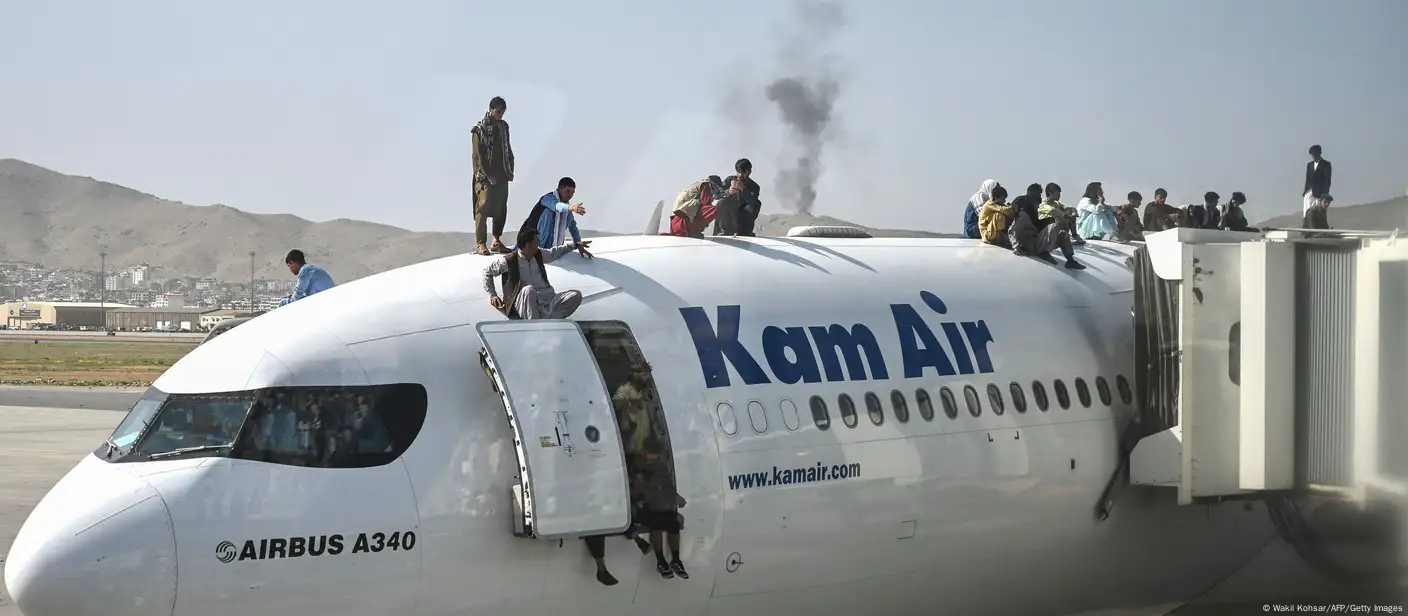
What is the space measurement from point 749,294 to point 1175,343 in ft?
15.5

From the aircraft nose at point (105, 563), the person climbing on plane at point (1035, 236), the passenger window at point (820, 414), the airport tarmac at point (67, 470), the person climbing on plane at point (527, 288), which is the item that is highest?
the person climbing on plane at point (1035, 236)

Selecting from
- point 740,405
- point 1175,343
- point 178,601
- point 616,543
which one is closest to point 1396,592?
point 1175,343

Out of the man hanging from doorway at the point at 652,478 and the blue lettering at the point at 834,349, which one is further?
the blue lettering at the point at 834,349

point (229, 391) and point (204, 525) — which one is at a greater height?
point (229, 391)

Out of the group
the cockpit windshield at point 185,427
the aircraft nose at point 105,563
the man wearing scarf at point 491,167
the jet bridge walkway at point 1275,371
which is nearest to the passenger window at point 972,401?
the jet bridge walkway at point 1275,371

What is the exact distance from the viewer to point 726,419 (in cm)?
1307

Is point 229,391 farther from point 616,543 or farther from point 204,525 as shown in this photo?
point 616,543

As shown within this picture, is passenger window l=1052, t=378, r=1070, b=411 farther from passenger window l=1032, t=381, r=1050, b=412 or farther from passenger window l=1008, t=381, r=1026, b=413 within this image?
passenger window l=1008, t=381, r=1026, b=413

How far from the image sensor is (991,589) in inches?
597

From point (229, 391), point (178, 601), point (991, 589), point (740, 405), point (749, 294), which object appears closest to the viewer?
point (178, 601)

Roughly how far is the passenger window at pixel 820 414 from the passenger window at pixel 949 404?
1.50 meters

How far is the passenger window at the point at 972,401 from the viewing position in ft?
48.8

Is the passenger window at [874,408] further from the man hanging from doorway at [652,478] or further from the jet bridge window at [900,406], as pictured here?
the man hanging from doorway at [652,478]

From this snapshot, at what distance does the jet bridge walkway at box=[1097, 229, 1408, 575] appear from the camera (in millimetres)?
13805
